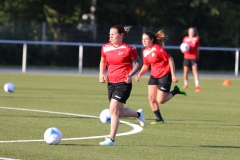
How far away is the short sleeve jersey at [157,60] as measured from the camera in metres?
14.0

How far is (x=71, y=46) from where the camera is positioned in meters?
38.3

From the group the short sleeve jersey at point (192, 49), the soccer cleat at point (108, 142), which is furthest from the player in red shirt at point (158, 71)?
the short sleeve jersey at point (192, 49)

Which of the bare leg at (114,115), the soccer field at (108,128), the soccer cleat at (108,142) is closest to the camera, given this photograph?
the soccer field at (108,128)

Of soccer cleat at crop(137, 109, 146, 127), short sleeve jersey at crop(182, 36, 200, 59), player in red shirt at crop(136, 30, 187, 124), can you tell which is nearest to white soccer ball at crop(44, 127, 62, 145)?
soccer cleat at crop(137, 109, 146, 127)

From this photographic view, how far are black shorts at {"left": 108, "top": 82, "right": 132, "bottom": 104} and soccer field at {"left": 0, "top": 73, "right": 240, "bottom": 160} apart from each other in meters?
0.70

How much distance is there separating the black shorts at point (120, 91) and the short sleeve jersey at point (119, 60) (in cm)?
12

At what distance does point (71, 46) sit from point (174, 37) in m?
6.55

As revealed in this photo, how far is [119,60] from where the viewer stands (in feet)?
35.9

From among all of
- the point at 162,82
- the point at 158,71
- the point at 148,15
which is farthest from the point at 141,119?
the point at 148,15

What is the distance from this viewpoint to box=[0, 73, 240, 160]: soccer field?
953 centimetres

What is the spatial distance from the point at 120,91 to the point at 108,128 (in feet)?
6.90

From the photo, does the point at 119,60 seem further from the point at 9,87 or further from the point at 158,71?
the point at 9,87

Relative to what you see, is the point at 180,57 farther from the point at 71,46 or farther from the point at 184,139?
the point at 184,139

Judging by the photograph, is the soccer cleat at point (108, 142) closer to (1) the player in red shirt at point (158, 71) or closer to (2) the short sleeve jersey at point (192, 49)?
(1) the player in red shirt at point (158, 71)
